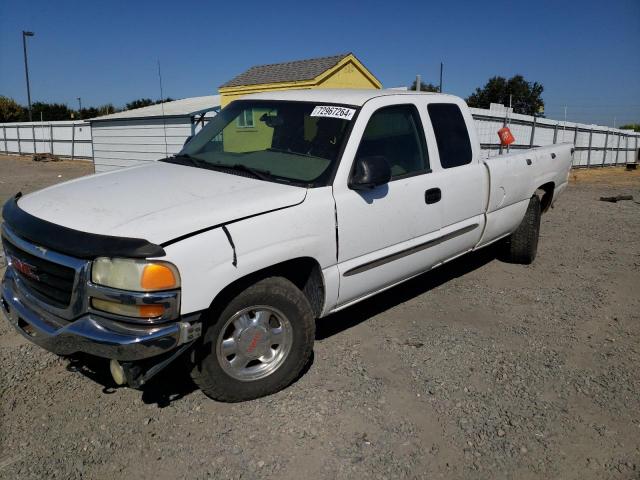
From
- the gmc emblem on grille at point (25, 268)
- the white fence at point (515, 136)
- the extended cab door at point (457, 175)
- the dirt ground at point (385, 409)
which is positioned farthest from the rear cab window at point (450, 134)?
the white fence at point (515, 136)

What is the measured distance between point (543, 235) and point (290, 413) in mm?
6032

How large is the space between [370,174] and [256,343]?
1.30 m

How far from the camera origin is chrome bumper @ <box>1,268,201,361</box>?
2.49 metres

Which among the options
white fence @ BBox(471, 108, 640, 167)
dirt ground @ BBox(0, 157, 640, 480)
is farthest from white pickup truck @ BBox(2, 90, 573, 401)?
white fence @ BBox(471, 108, 640, 167)

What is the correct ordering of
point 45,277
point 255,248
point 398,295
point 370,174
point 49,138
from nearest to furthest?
point 45,277, point 255,248, point 370,174, point 398,295, point 49,138

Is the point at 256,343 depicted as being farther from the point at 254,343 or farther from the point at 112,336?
the point at 112,336

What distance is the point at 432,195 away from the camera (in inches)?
160

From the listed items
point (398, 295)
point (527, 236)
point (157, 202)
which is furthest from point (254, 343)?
point (527, 236)

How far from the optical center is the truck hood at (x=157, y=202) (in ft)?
8.66

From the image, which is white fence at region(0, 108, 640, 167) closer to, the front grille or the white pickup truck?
the white pickup truck

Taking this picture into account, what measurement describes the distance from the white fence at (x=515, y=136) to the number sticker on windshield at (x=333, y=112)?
12924 mm

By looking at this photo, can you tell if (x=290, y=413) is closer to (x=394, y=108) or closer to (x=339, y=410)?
(x=339, y=410)

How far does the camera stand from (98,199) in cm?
303

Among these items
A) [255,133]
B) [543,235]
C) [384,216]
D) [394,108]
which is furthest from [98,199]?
[543,235]
